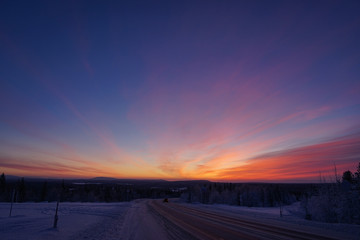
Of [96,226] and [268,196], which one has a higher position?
[96,226]

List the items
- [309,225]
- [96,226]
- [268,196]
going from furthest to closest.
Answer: [268,196]
[96,226]
[309,225]

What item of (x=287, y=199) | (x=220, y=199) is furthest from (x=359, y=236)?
(x=287, y=199)

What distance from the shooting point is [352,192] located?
98.0 ft

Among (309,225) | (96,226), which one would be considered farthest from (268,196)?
(96,226)

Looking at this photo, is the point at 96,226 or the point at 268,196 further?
the point at 268,196

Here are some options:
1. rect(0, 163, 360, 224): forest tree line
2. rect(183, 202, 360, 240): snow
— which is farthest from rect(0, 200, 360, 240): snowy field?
rect(0, 163, 360, 224): forest tree line

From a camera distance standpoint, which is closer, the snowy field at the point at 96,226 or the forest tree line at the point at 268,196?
the snowy field at the point at 96,226

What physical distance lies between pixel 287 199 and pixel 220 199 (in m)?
36.3

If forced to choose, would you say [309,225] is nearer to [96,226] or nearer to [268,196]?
[96,226]

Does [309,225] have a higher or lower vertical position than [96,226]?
higher

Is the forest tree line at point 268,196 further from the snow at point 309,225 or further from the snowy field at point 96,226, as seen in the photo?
the snow at point 309,225

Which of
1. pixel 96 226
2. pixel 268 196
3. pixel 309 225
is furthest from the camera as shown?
pixel 268 196

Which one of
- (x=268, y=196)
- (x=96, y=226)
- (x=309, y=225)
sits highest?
(x=309, y=225)

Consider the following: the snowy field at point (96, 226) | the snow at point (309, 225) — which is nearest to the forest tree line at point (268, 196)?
the snowy field at point (96, 226)
